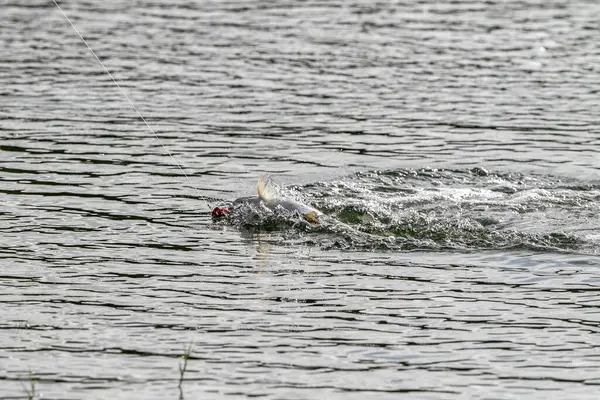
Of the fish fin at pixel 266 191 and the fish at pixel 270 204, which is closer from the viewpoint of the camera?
the fish at pixel 270 204

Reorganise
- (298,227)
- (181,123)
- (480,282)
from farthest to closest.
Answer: (181,123)
(298,227)
(480,282)

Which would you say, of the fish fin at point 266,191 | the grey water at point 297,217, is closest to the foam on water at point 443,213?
the grey water at point 297,217

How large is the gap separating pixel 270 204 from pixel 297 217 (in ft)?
1.22

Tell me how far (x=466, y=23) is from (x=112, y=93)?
899 cm

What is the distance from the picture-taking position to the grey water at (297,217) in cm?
885

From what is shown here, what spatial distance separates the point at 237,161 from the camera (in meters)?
15.8

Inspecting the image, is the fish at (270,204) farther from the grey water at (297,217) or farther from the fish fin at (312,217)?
the grey water at (297,217)

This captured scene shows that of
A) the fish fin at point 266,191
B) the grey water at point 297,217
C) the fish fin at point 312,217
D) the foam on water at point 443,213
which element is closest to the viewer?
the grey water at point 297,217

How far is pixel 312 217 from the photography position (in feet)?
42.1

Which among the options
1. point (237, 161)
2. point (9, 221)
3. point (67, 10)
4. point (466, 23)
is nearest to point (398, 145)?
point (237, 161)

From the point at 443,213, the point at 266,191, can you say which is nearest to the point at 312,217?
the point at 266,191

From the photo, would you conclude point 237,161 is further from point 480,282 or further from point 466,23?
point 466,23

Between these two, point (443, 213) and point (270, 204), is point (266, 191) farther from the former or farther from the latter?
point (443, 213)

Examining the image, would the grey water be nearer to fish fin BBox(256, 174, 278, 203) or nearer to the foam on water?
the foam on water
